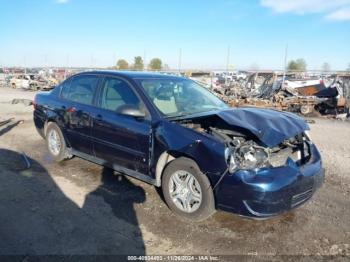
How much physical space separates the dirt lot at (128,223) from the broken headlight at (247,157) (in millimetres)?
777

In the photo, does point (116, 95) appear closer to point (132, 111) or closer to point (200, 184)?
point (132, 111)

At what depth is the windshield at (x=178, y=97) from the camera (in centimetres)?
477

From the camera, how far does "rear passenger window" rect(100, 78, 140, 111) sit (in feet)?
15.9

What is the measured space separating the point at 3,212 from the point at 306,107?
14.6 m

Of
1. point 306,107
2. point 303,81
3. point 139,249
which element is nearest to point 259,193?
point 139,249

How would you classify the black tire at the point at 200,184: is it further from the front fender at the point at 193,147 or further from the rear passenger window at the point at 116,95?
the rear passenger window at the point at 116,95

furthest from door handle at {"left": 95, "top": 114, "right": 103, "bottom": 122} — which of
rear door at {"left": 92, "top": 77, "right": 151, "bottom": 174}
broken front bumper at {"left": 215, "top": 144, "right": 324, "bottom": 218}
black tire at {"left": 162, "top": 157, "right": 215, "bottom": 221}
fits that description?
broken front bumper at {"left": 215, "top": 144, "right": 324, "bottom": 218}

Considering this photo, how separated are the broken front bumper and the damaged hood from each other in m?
0.34

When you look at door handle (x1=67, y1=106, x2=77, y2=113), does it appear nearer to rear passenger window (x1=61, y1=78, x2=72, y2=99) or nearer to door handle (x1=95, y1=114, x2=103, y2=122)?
rear passenger window (x1=61, y1=78, x2=72, y2=99)

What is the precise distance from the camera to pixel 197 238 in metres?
3.78

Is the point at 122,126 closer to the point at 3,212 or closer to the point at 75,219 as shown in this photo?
the point at 75,219

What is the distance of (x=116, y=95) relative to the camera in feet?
16.8

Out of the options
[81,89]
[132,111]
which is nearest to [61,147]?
[81,89]

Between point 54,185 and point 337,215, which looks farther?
point 54,185
